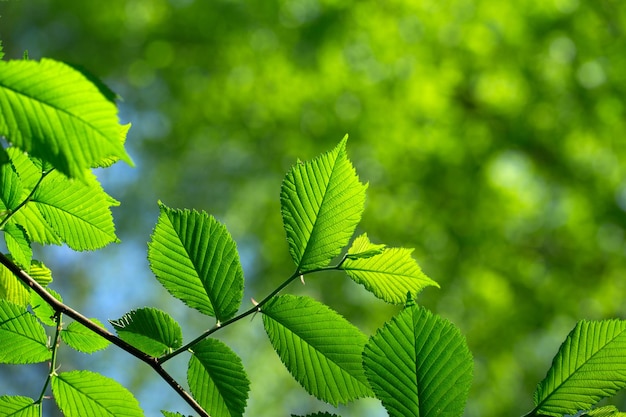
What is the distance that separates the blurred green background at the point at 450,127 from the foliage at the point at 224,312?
5422 mm

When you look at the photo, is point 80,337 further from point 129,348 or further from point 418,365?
point 418,365

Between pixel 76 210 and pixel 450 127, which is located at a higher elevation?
pixel 450 127

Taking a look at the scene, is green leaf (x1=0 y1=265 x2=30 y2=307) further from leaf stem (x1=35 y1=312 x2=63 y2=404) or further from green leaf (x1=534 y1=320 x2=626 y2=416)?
green leaf (x1=534 y1=320 x2=626 y2=416)

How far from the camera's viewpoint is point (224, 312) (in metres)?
0.44

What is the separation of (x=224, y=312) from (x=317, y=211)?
10 centimetres

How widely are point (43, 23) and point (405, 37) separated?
4333 mm

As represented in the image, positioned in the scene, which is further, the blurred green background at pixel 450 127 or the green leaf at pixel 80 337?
the blurred green background at pixel 450 127

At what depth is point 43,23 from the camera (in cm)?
745

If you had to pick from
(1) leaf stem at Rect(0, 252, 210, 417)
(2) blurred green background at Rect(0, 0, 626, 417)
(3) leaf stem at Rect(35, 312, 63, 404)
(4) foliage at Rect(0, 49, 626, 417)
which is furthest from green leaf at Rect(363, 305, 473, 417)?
(2) blurred green background at Rect(0, 0, 626, 417)

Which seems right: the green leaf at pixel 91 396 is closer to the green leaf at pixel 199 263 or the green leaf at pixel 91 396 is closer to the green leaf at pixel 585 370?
the green leaf at pixel 199 263

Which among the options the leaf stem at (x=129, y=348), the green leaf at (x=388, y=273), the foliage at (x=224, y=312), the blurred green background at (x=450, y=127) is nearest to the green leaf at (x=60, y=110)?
the foliage at (x=224, y=312)

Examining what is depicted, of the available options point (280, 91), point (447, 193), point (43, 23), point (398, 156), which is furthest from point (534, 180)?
point (43, 23)

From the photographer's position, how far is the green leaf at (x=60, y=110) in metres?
0.30

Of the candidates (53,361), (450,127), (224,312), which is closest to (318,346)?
(224,312)
